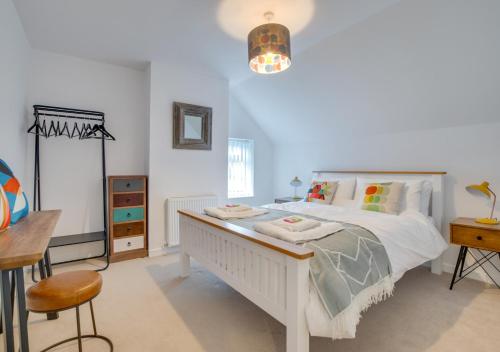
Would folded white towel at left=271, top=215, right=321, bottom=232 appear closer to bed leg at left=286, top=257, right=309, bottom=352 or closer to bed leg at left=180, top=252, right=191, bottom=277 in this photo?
bed leg at left=286, top=257, right=309, bottom=352

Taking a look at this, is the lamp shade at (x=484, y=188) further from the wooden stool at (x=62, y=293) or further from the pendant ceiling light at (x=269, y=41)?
the wooden stool at (x=62, y=293)

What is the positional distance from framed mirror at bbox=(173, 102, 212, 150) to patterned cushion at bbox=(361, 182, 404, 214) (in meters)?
2.25

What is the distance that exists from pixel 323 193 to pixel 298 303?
2.18m

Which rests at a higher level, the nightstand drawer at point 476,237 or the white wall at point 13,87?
the white wall at point 13,87

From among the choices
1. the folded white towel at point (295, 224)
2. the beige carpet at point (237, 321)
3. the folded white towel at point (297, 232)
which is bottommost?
the beige carpet at point (237, 321)

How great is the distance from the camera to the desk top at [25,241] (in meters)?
0.99

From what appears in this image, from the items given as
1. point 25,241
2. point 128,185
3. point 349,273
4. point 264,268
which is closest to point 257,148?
point 128,185

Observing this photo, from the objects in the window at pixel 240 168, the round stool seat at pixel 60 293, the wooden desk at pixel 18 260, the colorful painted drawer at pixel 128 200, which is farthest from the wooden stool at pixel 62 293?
the window at pixel 240 168

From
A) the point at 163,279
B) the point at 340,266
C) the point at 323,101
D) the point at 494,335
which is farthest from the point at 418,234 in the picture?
the point at 163,279

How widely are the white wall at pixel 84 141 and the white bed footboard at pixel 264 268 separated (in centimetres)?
177

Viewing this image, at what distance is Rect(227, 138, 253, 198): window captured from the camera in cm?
471

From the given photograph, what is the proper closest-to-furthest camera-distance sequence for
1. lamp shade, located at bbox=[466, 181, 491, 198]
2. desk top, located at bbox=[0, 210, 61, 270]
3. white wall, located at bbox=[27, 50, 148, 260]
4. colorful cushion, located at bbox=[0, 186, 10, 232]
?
desk top, located at bbox=[0, 210, 61, 270] → colorful cushion, located at bbox=[0, 186, 10, 232] → lamp shade, located at bbox=[466, 181, 491, 198] → white wall, located at bbox=[27, 50, 148, 260]

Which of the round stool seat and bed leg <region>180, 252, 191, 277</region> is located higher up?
the round stool seat

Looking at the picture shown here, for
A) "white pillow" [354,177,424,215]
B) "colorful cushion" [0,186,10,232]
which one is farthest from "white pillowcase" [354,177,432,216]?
"colorful cushion" [0,186,10,232]
